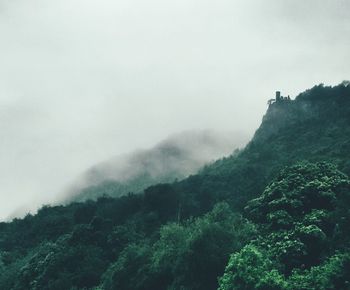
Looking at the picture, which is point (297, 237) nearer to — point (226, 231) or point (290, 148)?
point (226, 231)

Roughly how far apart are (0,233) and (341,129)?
80.8m

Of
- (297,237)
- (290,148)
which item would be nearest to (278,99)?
(290,148)

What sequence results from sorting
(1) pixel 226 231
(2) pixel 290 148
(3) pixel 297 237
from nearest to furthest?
1. (3) pixel 297 237
2. (1) pixel 226 231
3. (2) pixel 290 148

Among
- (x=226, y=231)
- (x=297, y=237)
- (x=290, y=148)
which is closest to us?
(x=297, y=237)

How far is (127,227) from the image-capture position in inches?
3388

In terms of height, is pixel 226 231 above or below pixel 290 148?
below

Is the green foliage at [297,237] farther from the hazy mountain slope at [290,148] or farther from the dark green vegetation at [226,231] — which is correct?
the hazy mountain slope at [290,148]

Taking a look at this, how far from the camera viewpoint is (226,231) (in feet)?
165

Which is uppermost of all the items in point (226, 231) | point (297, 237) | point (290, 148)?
point (290, 148)

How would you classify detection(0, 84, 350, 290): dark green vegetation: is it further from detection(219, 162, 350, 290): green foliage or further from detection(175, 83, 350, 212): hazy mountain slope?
detection(175, 83, 350, 212): hazy mountain slope

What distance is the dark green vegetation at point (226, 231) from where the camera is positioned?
4559 cm

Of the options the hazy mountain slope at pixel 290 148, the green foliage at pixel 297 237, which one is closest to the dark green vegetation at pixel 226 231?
the green foliage at pixel 297 237

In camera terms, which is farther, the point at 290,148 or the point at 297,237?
the point at 290,148

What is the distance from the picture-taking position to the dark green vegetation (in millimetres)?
45594
